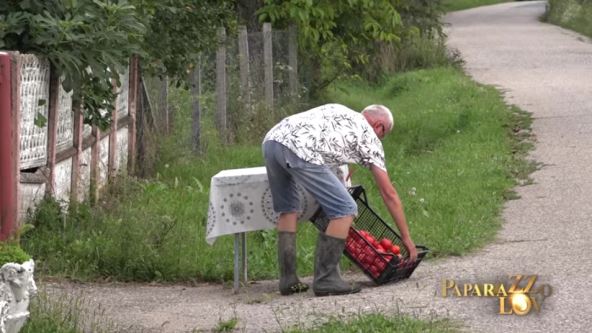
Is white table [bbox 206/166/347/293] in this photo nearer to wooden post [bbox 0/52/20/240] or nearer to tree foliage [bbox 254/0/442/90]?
wooden post [bbox 0/52/20/240]

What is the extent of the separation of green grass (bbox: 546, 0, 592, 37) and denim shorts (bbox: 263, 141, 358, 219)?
29.1 metres

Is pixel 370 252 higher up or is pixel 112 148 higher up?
pixel 370 252

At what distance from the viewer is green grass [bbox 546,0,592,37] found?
128ft

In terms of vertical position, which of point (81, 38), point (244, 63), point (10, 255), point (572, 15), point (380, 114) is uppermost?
point (81, 38)

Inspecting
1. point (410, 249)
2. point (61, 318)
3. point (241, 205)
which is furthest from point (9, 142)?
point (410, 249)

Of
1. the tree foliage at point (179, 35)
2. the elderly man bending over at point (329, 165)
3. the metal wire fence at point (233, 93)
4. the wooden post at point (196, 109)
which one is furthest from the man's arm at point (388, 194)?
the wooden post at point (196, 109)

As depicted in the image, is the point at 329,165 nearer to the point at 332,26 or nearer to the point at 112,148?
the point at 112,148

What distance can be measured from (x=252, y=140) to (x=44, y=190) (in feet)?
22.1

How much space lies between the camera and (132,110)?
13930 mm

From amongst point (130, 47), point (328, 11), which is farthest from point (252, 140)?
point (130, 47)

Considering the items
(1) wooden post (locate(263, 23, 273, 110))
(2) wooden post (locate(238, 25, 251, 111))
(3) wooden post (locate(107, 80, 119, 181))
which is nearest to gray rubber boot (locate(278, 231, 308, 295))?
(3) wooden post (locate(107, 80, 119, 181))

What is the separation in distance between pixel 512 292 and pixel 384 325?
113cm

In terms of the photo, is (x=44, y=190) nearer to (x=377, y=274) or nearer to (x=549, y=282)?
(x=377, y=274)

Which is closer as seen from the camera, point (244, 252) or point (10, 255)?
point (10, 255)
